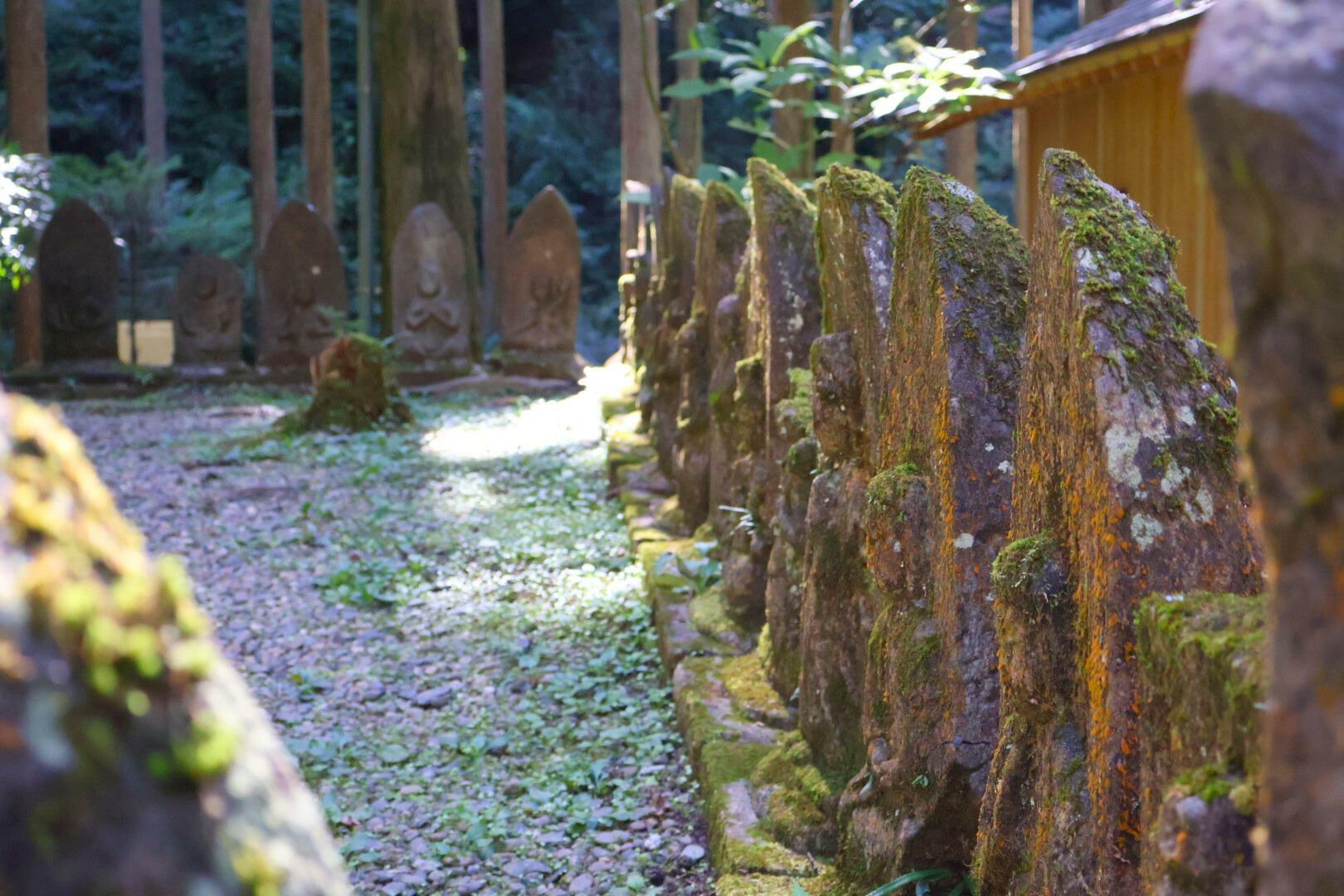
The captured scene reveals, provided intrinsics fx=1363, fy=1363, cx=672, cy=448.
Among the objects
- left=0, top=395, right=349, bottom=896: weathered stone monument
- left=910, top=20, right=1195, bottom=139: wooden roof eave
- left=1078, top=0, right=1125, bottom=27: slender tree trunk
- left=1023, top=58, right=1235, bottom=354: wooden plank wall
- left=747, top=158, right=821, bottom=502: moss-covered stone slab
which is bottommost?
left=0, top=395, right=349, bottom=896: weathered stone monument

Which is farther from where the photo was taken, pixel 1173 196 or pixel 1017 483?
pixel 1173 196

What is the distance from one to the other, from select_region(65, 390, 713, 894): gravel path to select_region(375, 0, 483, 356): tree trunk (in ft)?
14.7

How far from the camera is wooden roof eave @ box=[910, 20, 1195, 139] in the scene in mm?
5531

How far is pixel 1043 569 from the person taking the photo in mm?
1995

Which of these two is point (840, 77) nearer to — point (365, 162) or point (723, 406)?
point (723, 406)

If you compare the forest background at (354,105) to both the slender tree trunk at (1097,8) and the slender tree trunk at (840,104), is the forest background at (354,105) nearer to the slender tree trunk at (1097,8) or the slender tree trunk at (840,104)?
the slender tree trunk at (1097,8)

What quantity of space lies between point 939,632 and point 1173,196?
4539 millimetres

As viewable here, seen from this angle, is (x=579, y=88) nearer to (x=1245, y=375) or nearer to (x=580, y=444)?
(x=580, y=444)

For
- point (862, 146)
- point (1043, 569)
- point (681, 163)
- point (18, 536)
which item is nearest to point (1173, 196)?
point (681, 163)

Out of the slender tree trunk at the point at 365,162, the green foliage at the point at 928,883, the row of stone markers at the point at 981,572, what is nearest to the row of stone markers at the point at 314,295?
the slender tree trunk at the point at 365,162

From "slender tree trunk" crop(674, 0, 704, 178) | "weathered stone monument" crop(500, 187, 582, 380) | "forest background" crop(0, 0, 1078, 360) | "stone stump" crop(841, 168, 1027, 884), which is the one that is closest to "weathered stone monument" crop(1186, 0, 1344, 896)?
"stone stump" crop(841, 168, 1027, 884)

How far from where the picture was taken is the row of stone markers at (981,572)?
172cm

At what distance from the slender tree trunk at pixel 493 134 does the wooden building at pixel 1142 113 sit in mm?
10171

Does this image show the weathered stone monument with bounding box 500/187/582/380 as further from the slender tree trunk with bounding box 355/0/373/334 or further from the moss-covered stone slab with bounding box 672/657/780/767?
the moss-covered stone slab with bounding box 672/657/780/767
